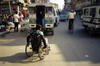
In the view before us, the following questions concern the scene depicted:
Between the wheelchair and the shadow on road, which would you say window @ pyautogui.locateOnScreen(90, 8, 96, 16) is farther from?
the shadow on road

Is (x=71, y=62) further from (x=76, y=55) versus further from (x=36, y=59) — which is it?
(x=36, y=59)

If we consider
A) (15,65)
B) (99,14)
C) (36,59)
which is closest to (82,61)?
(36,59)

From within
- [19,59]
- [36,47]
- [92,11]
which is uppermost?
[92,11]

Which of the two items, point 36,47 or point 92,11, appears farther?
point 92,11

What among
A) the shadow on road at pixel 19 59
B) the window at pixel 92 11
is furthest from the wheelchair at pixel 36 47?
the window at pixel 92 11

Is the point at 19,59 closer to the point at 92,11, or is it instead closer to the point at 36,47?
the point at 36,47

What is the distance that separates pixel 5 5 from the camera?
2181 cm

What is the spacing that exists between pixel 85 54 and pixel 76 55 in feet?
1.41

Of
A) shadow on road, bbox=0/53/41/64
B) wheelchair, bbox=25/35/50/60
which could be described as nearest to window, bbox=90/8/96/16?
wheelchair, bbox=25/35/50/60

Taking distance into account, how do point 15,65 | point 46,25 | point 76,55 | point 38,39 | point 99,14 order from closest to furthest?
point 15,65 → point 38,39 → point 76,55 → point 99,14 → point 46,25

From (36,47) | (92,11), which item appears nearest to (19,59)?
(36,47)

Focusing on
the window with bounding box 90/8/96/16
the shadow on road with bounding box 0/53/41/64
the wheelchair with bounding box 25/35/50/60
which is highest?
the window with bounding box 90/8/96/16

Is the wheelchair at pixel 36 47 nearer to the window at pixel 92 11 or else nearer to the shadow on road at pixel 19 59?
the shadow on road at pixel 19 59

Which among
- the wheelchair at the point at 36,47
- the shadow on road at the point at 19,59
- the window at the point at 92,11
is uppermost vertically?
the window at the point at 92,11
